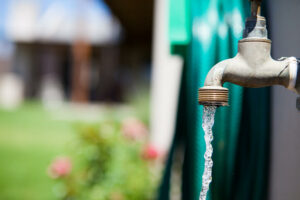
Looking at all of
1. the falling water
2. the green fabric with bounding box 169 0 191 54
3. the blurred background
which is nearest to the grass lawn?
the blurred background

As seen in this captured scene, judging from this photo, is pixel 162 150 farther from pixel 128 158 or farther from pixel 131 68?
pixel 131 68

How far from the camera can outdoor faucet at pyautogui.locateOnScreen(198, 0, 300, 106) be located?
0.88 metres

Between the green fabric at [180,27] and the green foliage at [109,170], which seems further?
the green foliage at [109,170]

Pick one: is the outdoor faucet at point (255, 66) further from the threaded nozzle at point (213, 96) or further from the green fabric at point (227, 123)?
the green fabric at point (227, 123)

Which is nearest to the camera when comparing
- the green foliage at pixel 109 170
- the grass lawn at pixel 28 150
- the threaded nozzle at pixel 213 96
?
the threaded nozzle at pixel 213 96

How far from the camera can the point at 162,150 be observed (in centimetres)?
309

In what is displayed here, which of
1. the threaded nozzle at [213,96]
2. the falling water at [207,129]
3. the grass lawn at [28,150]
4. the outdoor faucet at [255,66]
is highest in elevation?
the outdoor faucet at [255,66]

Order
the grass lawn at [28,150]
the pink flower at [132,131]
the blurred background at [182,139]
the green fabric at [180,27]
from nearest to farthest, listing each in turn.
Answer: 1. the blurred background at [182,139]
2. the green fabric at [180,27]
3. the pink flower at [132,131]
4. the grass lawn at [28,150]

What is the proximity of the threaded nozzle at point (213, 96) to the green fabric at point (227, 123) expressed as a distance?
379mm

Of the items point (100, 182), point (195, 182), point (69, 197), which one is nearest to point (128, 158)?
point (100, 182)

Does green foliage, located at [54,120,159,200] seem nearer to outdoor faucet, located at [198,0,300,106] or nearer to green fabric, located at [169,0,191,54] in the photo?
green fabric, located at [169,0,191,54]

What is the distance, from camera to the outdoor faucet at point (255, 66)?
88 centimetres

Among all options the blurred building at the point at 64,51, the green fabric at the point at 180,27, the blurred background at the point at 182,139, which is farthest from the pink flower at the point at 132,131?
the blurred building at the point at 64,51

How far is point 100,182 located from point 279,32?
6.66 ft
